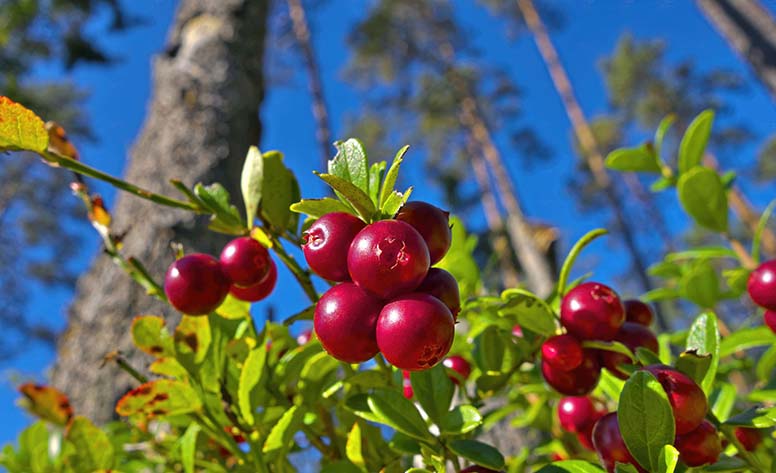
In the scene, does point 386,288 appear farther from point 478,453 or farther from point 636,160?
point 636,160

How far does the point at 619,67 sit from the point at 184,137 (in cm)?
1833

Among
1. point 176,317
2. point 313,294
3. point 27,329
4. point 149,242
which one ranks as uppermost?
point 27,329

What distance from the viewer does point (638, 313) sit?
814 millimetres

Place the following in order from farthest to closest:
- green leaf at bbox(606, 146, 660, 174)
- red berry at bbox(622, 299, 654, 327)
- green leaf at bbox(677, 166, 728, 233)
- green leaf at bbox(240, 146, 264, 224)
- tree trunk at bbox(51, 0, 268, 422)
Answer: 1. tree trunk at bbox(51, 0, 268, 422)
2. green leaf at bbox(606, 146, 660, 174)
3. green leaf at bbox(677, 166, 728, 233)
4. red berry at bbox(622, 299, 654, 327)
5. green leaf at bbox(240, 146, 264, 224)

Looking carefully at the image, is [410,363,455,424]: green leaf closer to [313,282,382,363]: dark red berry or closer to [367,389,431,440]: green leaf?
[367,389,431,440]: green leaf

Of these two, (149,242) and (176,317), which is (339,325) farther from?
(149,242)

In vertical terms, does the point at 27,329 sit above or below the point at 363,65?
below

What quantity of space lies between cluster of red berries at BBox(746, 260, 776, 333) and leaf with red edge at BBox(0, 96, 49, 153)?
2.86ft

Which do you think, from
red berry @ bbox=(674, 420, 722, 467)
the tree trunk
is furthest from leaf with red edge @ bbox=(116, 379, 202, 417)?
the tree trunk

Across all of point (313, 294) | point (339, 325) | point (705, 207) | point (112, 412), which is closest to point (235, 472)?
point (313, 294)

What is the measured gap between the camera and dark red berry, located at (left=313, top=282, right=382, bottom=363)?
47 cm

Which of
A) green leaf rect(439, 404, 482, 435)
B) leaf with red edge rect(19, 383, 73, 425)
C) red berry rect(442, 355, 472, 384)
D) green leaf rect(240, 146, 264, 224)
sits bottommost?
green leaf rect(439, 404, 482, 435)

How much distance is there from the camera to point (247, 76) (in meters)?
2.60

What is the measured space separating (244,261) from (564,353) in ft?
1.28
